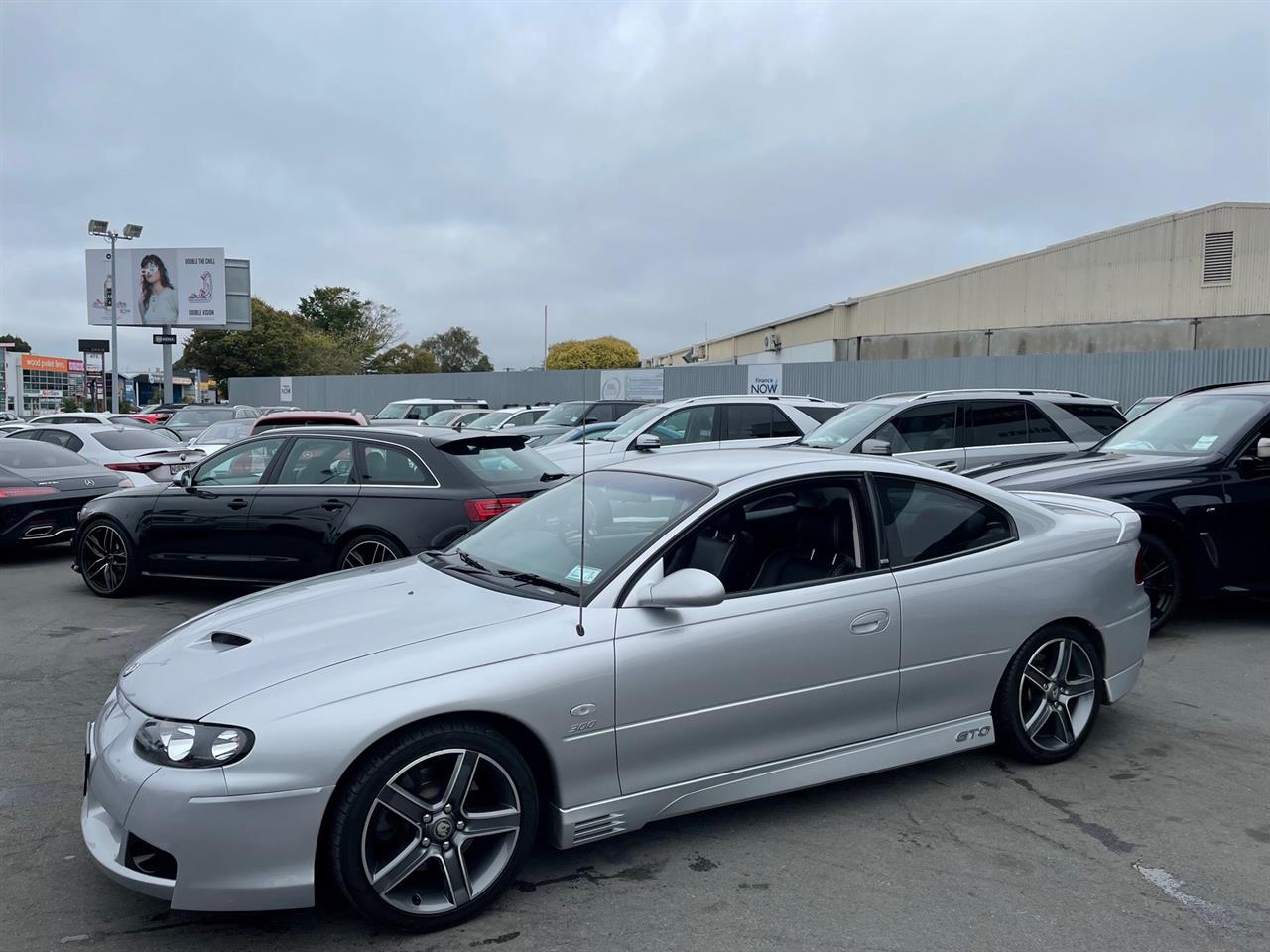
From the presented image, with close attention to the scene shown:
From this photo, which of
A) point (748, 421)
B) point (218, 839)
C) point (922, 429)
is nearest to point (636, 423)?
point (748, 421)

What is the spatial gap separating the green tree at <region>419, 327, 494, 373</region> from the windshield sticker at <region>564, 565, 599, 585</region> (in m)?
93.1

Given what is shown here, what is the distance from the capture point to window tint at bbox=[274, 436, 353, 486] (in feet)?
25.9

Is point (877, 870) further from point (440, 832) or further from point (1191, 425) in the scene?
point (1191, 425)

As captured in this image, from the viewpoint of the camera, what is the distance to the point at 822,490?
167 inches

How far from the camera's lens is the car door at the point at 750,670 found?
139 inches

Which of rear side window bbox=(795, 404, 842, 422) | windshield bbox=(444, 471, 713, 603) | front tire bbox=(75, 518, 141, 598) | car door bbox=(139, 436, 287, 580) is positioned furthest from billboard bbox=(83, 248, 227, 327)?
windshield bbox=(444, 471, 713, 603)

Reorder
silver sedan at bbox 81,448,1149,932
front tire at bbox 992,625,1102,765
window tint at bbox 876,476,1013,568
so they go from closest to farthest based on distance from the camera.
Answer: silver sedan at bbox 81,448,1149,932, window tint at bbox 876,476,1013,568, front tire at bbox 992,625,1102,765

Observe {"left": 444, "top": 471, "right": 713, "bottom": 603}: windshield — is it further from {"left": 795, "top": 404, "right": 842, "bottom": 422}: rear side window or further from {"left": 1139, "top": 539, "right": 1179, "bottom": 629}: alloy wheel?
{"left": 795, "top": 404, "right": 842, "bottom": 422}: rear side window

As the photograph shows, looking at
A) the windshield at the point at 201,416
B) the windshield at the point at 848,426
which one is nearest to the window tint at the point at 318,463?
the windshield at the point at 848,426

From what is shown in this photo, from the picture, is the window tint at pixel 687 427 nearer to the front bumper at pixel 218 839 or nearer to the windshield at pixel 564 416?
the windshield at pixel 564 416

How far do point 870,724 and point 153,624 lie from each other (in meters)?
5.85

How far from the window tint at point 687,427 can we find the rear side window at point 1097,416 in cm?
416

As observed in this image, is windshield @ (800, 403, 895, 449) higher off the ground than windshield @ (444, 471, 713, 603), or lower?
higher

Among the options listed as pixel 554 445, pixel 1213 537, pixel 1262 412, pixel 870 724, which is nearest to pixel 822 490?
pixel 870 724
